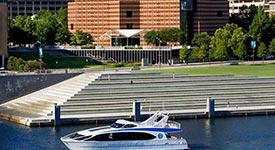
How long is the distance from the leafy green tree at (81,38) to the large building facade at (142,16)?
279cm

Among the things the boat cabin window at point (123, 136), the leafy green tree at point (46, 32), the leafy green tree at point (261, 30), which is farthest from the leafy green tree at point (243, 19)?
the boat cabin window at point (123, 136)

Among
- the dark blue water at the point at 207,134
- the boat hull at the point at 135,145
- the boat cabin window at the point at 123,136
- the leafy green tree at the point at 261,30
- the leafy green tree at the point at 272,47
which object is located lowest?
the dark blue water at the point at 207,134

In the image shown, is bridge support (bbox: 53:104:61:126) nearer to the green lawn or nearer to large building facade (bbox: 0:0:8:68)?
the green lawn

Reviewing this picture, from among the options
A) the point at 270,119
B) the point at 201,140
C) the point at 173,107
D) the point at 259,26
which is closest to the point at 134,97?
the point at 173,107

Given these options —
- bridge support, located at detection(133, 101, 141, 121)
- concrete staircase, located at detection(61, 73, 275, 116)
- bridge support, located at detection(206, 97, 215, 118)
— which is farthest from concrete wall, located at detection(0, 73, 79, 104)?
bridge support, located at detection(206, 97, 215, 118)

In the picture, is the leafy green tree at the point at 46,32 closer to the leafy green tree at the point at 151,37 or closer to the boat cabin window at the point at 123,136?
the leafy green tree at the point at 151,37

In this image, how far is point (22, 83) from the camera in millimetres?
120250

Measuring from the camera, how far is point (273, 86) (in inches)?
4717

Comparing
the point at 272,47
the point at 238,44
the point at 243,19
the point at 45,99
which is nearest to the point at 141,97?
the point at 45,99

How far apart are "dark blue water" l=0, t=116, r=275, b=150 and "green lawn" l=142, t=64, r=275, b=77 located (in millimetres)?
17975

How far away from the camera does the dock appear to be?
10819 centimetres

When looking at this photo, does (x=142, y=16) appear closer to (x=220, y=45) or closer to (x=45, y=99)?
(x=220, y=45)

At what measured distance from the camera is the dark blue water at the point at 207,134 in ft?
289

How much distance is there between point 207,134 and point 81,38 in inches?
3297
